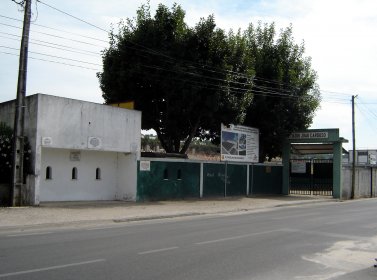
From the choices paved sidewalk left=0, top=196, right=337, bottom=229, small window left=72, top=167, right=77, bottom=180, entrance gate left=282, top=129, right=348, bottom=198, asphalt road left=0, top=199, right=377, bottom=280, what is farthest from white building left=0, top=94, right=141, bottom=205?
entrance gate left=282, top=129, right=348, bottom=198

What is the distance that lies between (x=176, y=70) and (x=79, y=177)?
783 centimetres

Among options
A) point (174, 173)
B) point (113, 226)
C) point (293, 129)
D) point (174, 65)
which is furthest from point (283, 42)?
point (113, 226)

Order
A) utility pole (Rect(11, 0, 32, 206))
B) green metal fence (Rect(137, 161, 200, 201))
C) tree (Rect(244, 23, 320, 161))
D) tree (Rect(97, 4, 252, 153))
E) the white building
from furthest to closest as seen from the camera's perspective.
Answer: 1. tree (Rect(244, 23, 320, 161))
2. tree (Rect(97, 4, 252, 153))
3. green metal fence (Rect(137, 161, 200, 201))
4. the white building
5. utility pole (Rect(11, 0, 32, 206))

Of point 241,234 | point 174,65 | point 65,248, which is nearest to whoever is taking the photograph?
point 65,248

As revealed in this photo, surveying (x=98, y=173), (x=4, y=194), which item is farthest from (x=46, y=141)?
(x=98, y=173)

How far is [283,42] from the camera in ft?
111

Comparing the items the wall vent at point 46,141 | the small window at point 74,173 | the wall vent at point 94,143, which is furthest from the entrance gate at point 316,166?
the wall vent at point 46,141

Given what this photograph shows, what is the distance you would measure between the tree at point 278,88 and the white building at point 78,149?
11.3 m

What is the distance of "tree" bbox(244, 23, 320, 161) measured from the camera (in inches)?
1259

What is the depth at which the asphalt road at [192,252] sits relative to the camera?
7.80 metres

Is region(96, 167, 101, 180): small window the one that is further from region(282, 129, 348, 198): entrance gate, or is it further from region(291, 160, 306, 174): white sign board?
region(291, 160, 306, 174): white sign board

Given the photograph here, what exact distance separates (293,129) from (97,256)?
1024 inches

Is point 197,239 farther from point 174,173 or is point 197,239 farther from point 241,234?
point 174,173

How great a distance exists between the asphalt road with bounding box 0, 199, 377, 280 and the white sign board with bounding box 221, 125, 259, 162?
1397 centimetres
